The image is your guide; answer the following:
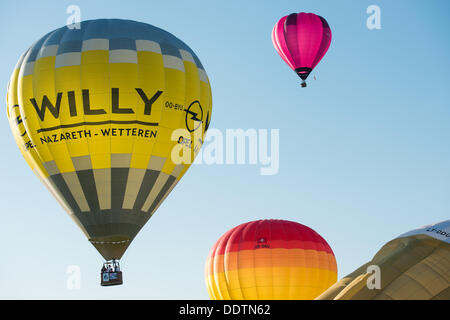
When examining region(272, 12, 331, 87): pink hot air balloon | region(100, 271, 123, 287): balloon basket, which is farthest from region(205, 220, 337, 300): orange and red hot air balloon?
region(100, 271, 123, 287): balloon basket

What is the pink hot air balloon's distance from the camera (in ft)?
106

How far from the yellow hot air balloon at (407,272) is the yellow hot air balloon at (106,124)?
31.4 ft

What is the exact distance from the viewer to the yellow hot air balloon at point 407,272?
13766 mm

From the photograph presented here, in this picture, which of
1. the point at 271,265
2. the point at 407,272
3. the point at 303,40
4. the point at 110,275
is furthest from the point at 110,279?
the point at 303,40

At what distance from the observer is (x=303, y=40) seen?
105ft

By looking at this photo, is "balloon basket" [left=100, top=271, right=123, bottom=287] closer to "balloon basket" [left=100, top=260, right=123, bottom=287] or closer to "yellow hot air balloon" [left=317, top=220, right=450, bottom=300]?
"balloon basket" [left=100, top=260, right=123, bottom=287]

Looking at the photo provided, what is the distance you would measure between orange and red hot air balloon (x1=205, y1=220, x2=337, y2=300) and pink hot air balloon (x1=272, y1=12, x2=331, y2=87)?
19.7 ft

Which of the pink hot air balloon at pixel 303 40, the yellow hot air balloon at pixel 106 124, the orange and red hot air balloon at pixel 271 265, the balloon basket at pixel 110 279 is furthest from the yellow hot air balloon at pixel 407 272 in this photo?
the pink hot air balloon at pixel 303 40

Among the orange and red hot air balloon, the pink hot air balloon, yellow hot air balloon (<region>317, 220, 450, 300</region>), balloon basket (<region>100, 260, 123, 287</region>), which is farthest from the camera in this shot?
the pink hot air balloon

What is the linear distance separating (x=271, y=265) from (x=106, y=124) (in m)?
10.5

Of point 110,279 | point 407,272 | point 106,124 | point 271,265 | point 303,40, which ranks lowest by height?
point 271,265

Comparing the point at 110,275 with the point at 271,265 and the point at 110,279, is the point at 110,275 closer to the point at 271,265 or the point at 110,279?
the point at 110,279
